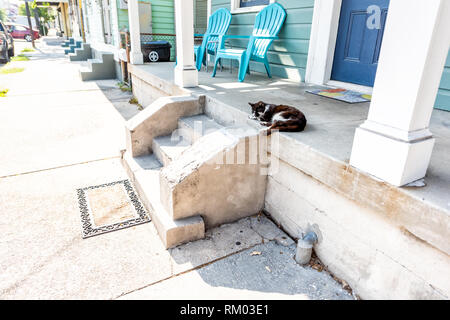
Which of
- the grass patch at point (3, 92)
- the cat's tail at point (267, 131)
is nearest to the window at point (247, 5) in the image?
the cat's tail at point (267, 131)

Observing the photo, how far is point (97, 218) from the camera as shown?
7.79 feet

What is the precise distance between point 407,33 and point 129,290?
1.96m

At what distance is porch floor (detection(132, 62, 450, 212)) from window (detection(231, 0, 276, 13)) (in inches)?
44.9

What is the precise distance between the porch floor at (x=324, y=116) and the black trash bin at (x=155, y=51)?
2769mm

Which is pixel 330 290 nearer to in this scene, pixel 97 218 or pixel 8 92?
pixel 97 218

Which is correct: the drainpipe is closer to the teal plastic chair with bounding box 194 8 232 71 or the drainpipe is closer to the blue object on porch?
the teal plastic chair with bounding box 194 8 232 71

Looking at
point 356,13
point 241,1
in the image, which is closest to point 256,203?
point 356,13

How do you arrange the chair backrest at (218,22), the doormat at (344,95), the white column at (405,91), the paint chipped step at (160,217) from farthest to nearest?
1. the chair backrest at (218,22)
2. the doormat at (344,95)
3. the paint chipped step at (160,217)
4. the white column at (405,91)

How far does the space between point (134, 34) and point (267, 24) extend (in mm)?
3306

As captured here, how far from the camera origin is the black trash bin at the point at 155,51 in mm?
7034

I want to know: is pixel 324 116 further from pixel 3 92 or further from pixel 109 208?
pixel 3 92

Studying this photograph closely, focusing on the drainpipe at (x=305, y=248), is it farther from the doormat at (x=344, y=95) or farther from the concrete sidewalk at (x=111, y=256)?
the doormat at (x=344, y=95)

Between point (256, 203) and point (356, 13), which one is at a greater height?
point (356, 13)

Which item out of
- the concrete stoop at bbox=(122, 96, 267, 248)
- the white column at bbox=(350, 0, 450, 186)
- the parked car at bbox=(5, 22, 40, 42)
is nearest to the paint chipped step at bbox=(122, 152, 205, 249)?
the concrete stoop at bbox=(122, 96, 267, 248)
